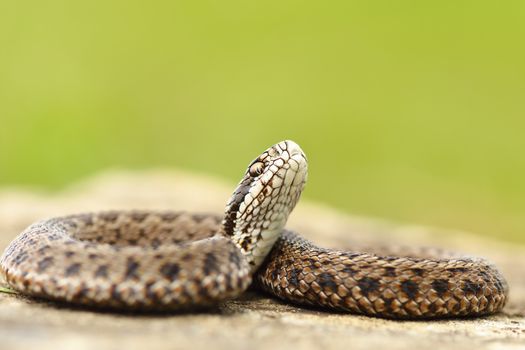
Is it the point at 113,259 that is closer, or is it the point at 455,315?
the point at 113,259

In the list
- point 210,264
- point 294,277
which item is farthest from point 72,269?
point 294,277

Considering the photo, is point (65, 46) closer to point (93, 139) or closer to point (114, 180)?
point (93, 139)

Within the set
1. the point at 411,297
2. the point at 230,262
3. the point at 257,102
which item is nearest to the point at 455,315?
the point at 411,297

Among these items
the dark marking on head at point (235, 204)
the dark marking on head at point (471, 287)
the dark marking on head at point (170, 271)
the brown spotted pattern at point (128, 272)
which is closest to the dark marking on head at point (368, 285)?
the dark marking on head at point (471, 287)

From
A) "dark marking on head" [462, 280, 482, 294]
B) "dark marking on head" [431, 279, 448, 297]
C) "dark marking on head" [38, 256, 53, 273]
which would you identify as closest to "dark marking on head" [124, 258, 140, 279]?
"dark marking on head" [38, 256, 53, 273]

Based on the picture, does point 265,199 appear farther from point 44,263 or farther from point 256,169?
point 44,263

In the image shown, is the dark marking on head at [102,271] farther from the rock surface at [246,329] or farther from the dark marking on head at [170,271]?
the dark marking on head at [170,271]

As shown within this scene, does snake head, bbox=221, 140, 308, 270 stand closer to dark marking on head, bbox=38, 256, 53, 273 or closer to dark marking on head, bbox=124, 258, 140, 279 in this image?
dark marking on head, bbox=124, 258, 140, 279
